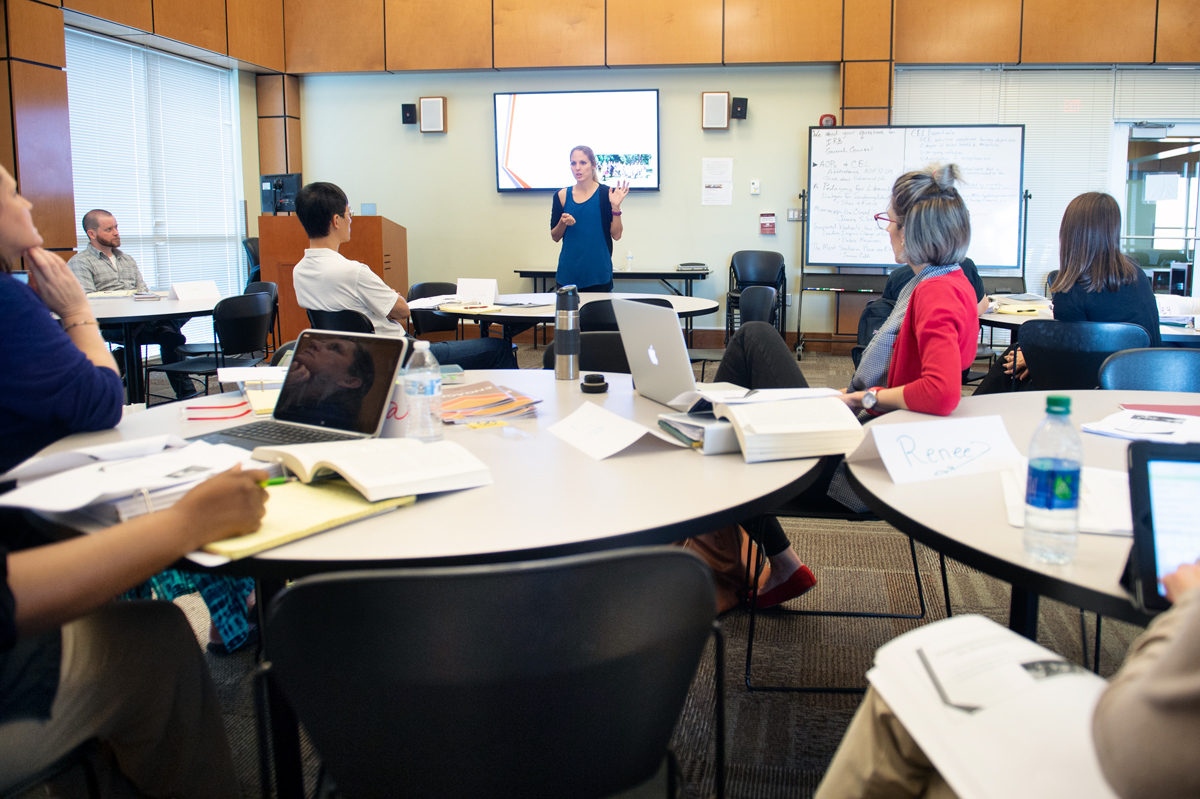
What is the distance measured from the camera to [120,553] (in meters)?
0.93

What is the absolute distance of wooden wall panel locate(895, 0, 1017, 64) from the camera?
681 centimetres

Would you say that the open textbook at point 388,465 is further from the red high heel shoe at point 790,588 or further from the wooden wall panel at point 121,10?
the wooden wall panel at point 121,10

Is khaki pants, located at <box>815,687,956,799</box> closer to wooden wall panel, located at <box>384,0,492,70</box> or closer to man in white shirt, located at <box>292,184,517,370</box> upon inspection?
man in white shirt, located at <box>292,184,517,370</box>

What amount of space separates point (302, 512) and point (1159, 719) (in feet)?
3.18

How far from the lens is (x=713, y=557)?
2381 mm

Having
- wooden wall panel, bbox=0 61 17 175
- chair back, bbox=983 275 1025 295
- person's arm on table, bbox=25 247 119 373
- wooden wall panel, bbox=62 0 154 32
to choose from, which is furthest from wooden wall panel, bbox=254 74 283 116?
person's arm on table, bbox=25 247 119 373

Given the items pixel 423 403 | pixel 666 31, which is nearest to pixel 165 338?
pixel 423 403

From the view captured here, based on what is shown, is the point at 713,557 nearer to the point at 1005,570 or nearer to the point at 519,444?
the point at 519,444

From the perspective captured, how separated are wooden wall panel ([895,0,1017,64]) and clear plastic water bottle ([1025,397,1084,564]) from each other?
6.89 metres

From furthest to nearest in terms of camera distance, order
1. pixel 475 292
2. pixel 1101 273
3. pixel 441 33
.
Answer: pixel 441 33
pixel 475 292
pixel 1101 273

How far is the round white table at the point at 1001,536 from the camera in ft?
3.04

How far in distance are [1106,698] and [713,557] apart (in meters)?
1.68

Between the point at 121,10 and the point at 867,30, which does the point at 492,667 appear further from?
the point at 867,30

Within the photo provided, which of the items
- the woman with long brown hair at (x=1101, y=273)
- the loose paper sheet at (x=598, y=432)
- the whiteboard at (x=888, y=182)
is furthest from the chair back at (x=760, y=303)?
the loose paper sheet at (x=598, y=432)
